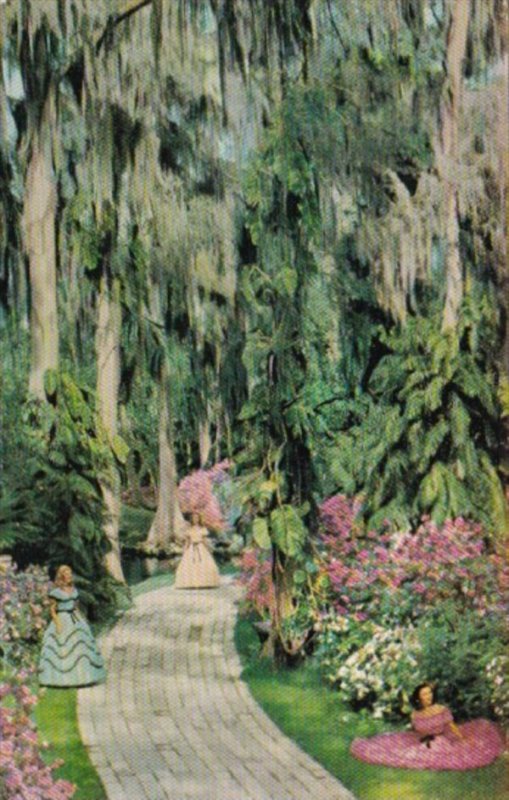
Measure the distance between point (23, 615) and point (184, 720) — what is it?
970 mm

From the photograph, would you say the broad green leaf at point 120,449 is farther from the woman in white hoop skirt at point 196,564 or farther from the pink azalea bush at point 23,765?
the pink azalea bush at point 23,765

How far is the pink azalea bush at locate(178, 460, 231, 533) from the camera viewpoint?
5.70 meters

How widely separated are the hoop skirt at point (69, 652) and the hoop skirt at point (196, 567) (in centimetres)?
50

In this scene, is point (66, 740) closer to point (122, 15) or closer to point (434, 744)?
point (434, 744)

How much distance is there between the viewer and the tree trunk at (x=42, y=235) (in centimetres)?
587

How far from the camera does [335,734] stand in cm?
552

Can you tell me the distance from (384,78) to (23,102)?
177cm

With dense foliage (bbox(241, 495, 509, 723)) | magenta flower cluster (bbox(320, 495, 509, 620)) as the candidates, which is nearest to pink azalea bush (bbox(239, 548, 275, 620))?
dense foliage (bbox(241, 495, 509, 723))

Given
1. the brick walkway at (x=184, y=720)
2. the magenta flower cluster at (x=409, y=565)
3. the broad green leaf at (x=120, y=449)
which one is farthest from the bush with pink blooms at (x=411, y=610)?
the broad green leaf at (x=120, y=449)

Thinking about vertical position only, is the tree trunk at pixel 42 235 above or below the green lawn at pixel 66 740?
above

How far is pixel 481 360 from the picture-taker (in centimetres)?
573

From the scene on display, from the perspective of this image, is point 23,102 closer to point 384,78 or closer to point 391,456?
point 384,78

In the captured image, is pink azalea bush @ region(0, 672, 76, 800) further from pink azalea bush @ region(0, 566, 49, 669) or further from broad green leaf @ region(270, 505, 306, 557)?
broad green leaf @ region(270, 505, 306, 557)

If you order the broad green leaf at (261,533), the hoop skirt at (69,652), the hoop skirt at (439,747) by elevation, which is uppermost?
the broad green leaf at (261,533)
